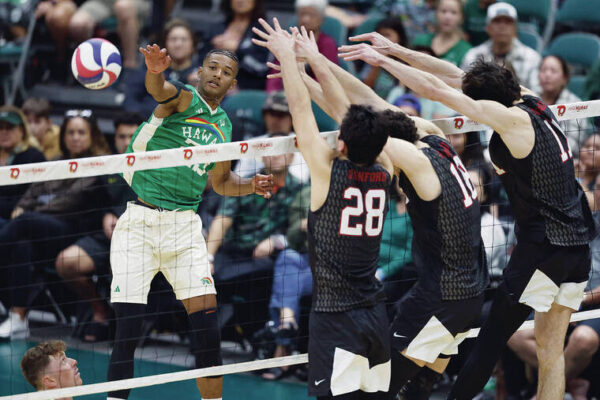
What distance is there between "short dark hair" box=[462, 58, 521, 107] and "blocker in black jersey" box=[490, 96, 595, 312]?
0.50ft

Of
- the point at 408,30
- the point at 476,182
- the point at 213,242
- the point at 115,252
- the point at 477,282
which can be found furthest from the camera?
the point at 408,30

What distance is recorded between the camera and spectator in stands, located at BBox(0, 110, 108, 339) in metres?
9.38

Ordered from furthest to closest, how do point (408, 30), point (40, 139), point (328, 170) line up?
point (408, 30) < point (40, 139) < point (328, 170)

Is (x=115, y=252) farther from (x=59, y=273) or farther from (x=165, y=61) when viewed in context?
(x=59, y=273)

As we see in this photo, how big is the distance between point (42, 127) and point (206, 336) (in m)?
5.34

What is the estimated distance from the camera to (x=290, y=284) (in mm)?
8711

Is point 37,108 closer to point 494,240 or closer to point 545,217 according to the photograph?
point 494,240

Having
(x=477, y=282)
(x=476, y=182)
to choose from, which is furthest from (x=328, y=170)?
(x=476, y=182)

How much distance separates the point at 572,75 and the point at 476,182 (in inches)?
128

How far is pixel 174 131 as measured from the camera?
253 inches

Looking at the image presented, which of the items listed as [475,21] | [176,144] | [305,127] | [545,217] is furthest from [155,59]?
[475,21]

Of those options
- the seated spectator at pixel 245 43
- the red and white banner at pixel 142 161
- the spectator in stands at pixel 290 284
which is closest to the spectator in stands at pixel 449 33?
the seated spectator at pixel 245 43

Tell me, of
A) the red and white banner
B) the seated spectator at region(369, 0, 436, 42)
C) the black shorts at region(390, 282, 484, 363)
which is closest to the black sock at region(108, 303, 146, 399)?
the red and white banner

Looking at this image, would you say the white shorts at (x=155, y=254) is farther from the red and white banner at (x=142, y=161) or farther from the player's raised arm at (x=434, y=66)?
the player's raised arm at (x=434, y=66)
